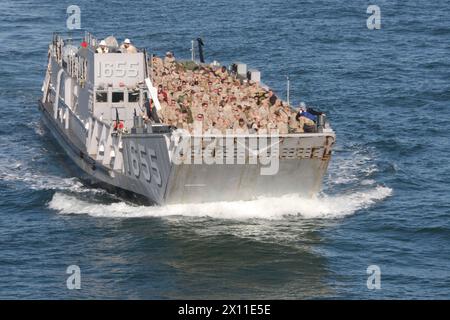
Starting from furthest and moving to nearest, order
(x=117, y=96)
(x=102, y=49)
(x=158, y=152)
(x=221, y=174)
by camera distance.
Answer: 1. (x=102, y=49)
2. (x=117, y=96)
3. (x=158, y=152)
4. (x=221, y=174)

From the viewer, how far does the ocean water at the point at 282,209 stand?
54000mm

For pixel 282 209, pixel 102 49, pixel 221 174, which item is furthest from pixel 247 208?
pixel 102 49

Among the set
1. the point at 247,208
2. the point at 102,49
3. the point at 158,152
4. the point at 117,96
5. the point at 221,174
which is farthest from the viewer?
the point at 102,49

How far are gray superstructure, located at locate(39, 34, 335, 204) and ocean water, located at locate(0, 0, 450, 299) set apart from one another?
0.98 m

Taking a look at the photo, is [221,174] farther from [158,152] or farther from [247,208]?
[158,152]

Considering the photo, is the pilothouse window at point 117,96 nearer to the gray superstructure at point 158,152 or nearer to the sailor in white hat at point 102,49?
the gray superstructure at point 158,152

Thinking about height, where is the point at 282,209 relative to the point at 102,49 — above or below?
below

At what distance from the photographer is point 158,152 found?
199ft

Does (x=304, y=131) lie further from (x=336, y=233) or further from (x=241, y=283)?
(x=241, y=283)

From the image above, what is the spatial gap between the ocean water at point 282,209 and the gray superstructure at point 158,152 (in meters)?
0.98

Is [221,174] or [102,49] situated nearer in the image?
[221,174]

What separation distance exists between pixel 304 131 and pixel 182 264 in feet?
29.8

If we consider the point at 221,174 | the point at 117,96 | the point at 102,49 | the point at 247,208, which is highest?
the point at 102,49

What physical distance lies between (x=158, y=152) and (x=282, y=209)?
21.1ft
